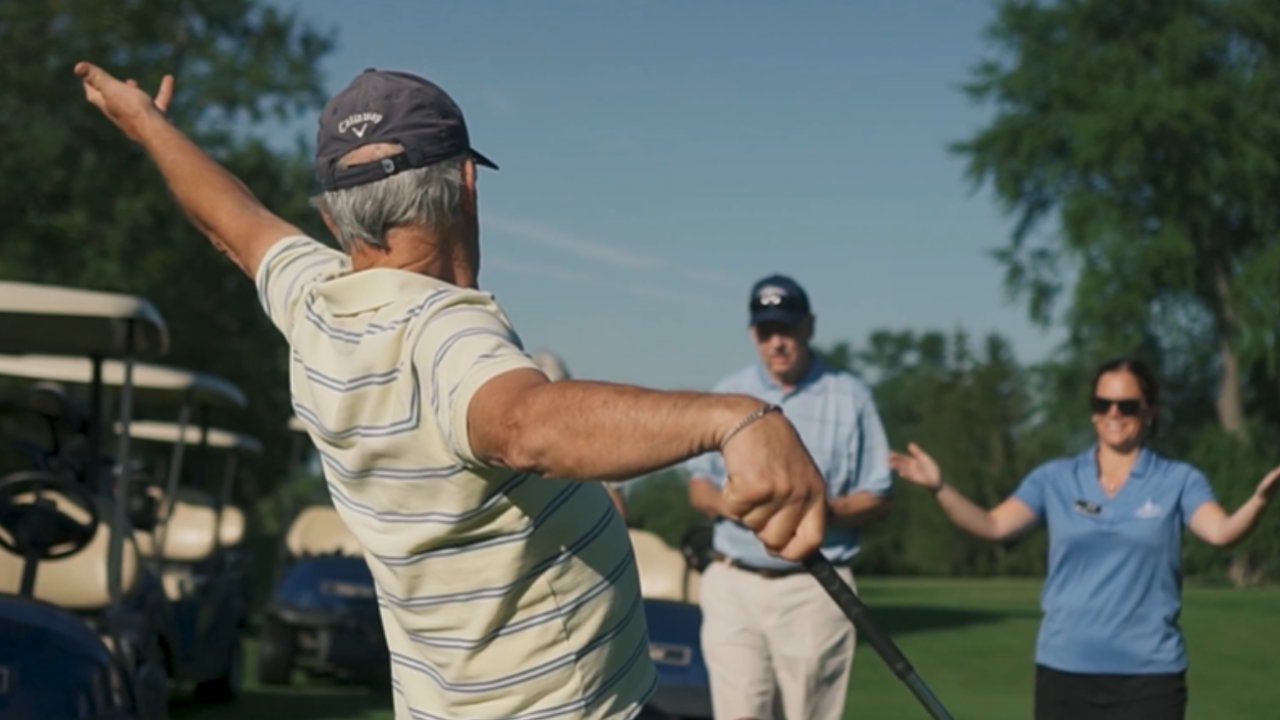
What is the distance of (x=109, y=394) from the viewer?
16.6 metres

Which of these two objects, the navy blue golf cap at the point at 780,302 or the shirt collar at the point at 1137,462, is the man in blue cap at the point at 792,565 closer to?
the navy blue golf cap at the point at 780,302

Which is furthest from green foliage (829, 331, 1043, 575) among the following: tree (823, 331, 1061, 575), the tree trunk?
the tree trunk

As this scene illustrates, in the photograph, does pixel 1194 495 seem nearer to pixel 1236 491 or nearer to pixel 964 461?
pixel 1236 491

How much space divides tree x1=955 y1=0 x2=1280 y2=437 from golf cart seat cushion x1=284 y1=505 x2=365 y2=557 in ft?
120

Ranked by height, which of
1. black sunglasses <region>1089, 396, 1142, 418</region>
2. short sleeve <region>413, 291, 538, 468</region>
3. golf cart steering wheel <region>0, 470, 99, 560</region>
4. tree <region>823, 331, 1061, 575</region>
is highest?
short sleeve <region>413, 291, 538, 468</region>

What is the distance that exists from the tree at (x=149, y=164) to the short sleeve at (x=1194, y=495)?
1177 inches

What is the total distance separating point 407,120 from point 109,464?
9.65 metres

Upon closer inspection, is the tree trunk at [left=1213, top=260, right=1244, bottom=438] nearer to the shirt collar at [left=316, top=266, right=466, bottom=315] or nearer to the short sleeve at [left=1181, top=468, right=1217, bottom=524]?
the short sleeve at [left=1181, top=468, right=1217, bottom=524]

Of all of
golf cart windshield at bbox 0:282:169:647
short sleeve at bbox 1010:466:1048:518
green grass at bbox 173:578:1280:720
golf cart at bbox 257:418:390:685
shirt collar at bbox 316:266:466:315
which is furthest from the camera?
golf cart at bbox 257:418:390:685

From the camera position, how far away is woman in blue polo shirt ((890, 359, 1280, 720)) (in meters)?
6.53

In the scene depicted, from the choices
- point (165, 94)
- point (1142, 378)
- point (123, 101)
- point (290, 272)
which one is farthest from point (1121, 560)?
point (290, 272)

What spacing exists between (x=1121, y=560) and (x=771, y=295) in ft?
5.96

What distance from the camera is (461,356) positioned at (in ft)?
8.90

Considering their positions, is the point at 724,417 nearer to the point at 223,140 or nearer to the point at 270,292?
the point at 270,292
